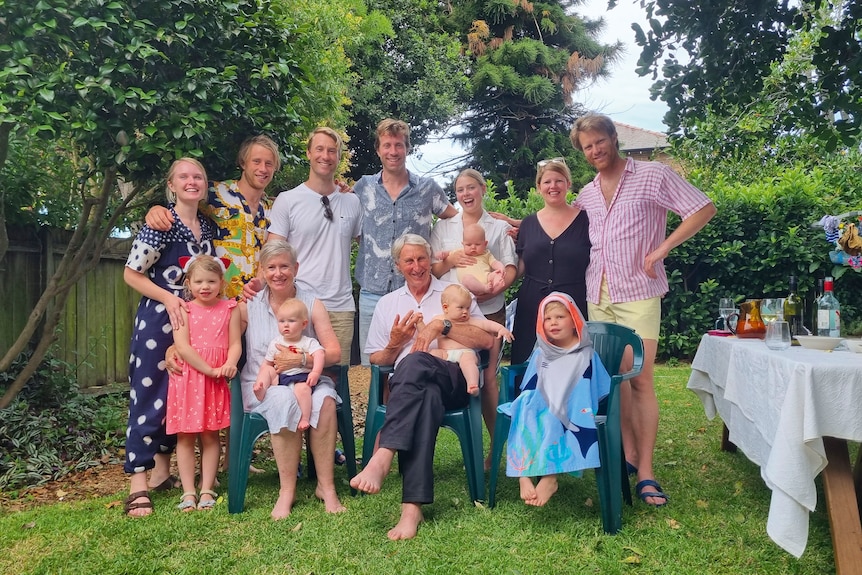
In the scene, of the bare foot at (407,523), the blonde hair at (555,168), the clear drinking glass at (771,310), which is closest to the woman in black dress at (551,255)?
the blonde hair at (555,168)

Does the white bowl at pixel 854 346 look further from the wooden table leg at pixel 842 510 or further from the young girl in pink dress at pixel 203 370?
the young girl in pink dress at pixel 203 370

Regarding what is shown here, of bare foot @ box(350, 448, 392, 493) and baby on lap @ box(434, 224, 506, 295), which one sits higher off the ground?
baby on lap @ box(434, 224, 506, 295)

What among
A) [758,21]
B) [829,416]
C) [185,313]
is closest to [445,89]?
[758,21]

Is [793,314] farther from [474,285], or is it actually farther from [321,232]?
[321,232]

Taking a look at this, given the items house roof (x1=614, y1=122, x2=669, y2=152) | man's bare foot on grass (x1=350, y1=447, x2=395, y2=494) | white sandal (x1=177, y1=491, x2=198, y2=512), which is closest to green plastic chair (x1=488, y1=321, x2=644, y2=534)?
man's bare foot on grass (x1=350, y1=447, x2=395, y2=494)

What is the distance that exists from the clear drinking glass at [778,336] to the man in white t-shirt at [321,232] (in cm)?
210

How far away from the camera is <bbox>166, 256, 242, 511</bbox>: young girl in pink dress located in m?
3.26

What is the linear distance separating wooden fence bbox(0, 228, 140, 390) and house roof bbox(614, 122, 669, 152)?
77.8ft

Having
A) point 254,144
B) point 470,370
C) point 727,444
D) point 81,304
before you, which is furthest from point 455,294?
point 81,304

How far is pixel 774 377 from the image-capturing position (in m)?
2.51

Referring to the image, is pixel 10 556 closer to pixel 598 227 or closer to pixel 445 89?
pixel 598 227

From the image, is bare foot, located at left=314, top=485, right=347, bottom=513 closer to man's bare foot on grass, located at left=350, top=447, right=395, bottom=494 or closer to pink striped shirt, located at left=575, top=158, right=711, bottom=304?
man's bare foot on grass, located at left=350, top=447, right=395, bottom=494

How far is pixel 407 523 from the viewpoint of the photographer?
2881 millimetres

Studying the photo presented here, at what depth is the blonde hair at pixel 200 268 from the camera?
3.30 metres
